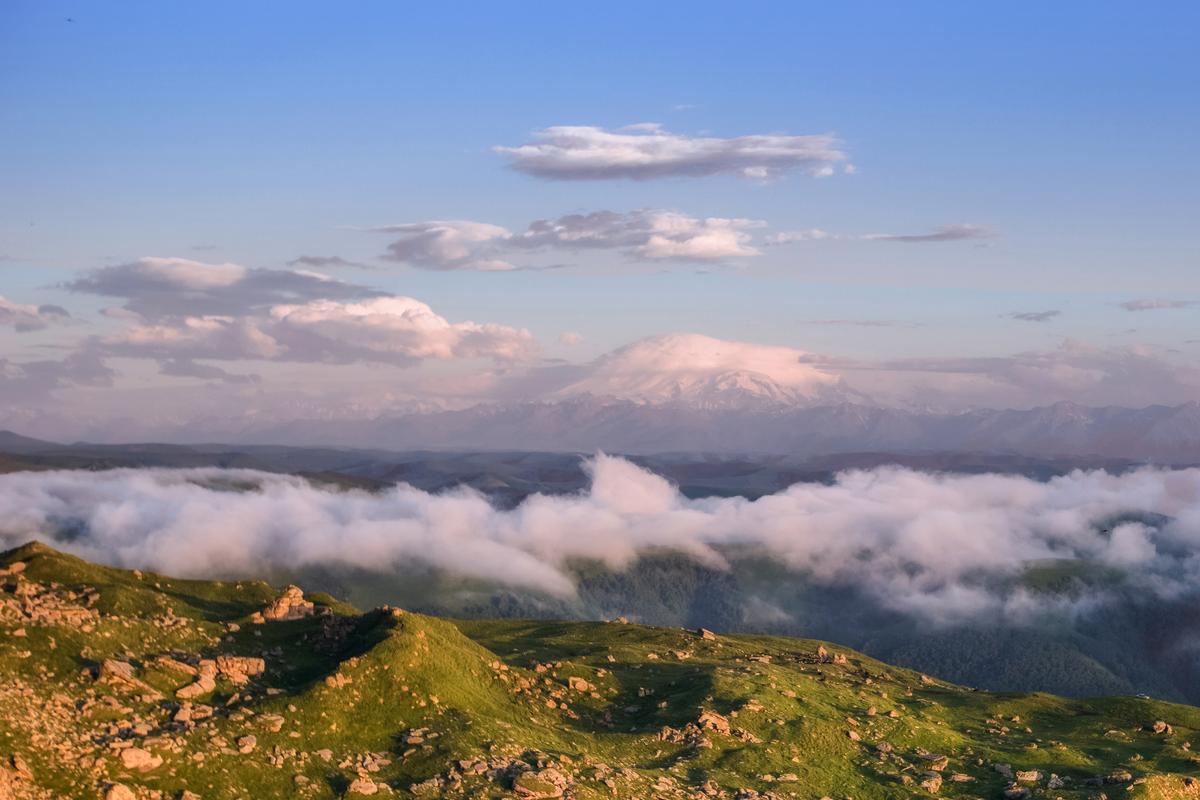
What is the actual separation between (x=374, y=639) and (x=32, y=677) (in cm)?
3156

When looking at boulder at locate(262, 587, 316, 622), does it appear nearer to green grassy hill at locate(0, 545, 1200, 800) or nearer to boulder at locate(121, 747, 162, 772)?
green grassy hill at locate(0, 545, 1200, 800)

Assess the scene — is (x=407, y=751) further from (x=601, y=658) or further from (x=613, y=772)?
(x=601, y=658)

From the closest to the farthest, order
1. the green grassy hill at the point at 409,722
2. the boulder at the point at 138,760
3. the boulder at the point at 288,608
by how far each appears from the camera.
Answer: the boulder at the point at 138,760 → the green grassy hill at the point at 409,722 → the boulder at the point at 288,608

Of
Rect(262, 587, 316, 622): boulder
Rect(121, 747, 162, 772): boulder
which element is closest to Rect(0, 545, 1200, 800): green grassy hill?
Rect(121, 747, 162, 772): boulder

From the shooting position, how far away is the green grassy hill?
8269cm

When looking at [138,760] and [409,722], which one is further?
[409,722]

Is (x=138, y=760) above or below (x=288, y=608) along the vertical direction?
below

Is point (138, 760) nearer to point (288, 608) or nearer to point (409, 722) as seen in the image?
point (409, 722)

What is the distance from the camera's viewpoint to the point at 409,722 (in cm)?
9806

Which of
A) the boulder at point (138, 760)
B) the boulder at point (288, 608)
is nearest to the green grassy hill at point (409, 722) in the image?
the boulder at point (138, 760)

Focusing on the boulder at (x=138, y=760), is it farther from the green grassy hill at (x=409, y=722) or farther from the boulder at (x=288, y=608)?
the boulder at (x=288, y=608)

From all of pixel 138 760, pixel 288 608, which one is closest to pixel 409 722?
pixel 138 760

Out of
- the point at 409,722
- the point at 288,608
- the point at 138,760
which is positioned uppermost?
the point at 288,608

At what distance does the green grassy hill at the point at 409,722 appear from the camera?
8269 cm
